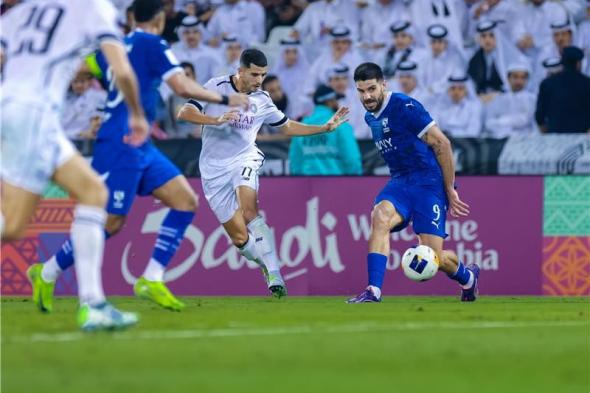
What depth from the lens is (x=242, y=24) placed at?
843 inches

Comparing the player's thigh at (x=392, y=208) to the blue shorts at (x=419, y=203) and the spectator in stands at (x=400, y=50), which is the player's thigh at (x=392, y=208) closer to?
the blue shorts at (x=419, y=203)

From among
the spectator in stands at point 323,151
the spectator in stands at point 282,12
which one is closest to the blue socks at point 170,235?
the spectator in stands at point 323,151

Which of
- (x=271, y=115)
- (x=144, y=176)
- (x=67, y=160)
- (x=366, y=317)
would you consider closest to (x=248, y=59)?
(x=271, y=115)

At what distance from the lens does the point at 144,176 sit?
12.0m

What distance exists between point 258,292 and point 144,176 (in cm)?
555

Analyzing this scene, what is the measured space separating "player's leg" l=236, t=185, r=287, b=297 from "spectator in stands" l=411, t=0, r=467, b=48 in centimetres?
596

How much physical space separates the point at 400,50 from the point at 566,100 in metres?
2.52

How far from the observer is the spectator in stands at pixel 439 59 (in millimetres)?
19984

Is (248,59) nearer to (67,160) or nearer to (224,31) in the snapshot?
(67,160)

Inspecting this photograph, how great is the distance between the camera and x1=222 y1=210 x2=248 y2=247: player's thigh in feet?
49.4

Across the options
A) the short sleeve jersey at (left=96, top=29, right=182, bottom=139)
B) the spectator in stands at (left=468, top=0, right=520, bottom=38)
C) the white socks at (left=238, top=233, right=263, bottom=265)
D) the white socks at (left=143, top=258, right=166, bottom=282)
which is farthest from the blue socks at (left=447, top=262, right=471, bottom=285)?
the spectator in stands at (left=468, top=0, right=520, bottom=38)

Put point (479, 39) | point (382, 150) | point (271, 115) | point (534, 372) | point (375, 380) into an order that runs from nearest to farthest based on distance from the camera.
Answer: point (375, 380) → point (534, 372) → point (382, 150) → point (271, 115) → point (479, 39)

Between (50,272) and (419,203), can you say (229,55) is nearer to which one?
(419,203)

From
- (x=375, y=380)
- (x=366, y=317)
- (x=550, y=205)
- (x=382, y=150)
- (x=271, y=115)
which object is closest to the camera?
(x=375, y=380)
